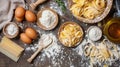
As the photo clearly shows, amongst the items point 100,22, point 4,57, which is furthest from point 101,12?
point 4,57

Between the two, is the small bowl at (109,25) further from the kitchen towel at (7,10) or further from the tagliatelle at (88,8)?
the kitchen towel at (7,10)

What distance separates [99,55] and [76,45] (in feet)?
0.39

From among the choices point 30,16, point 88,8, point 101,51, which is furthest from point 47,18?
point 101,51

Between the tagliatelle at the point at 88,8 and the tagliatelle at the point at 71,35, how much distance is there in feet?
0.23

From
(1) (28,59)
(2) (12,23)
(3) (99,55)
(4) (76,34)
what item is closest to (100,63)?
(3) (99,55)

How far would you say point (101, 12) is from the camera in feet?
5.49

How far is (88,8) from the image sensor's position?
169cm

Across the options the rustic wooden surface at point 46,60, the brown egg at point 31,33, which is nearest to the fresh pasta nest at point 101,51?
the rustic wooden surface at point 46,60

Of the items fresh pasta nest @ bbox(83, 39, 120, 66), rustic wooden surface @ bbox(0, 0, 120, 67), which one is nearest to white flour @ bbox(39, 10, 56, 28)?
rustic wooden surface @ bbox(0, 0, 120, 67)

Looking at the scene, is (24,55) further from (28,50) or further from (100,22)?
(100,22)

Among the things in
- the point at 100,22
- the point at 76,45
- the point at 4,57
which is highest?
the point at 100,22

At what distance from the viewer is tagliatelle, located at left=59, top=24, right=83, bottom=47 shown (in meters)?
1.70

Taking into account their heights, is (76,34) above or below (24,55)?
above

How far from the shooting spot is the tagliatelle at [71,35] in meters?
1.70
